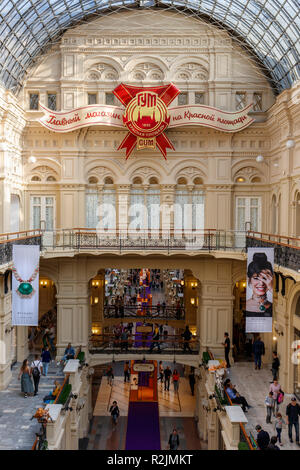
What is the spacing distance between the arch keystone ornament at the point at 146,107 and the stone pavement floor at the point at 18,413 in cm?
1235

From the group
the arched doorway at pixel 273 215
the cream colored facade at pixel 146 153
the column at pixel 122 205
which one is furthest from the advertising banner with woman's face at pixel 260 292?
the column at pixel 122 205

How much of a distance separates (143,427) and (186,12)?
21.5 meters

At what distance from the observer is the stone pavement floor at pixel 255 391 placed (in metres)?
15.9

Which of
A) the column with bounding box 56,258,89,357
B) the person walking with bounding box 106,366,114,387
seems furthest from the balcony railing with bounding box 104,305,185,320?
the column with bounding box 56,258,89,357

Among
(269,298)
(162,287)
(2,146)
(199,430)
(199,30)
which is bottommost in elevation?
(199,430)

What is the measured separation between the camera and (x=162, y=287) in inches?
1833

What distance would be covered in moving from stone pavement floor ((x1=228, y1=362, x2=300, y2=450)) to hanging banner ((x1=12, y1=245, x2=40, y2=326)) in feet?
28.5

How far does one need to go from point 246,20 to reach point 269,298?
1445cm

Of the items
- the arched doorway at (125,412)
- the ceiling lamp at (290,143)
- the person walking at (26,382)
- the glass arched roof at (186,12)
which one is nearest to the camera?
the person walking at (26,382)

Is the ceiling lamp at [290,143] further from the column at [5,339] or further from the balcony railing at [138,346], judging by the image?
the column at [5,339]

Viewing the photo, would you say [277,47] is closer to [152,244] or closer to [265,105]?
[265,105]

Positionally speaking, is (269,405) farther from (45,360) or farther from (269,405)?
(45,360)

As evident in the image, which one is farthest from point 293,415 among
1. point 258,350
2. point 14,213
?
point 14,213
